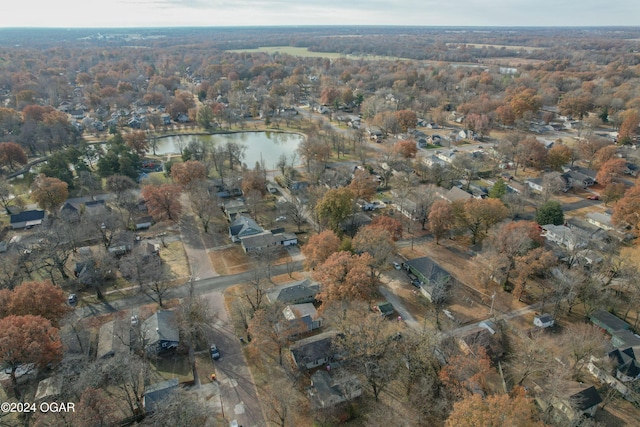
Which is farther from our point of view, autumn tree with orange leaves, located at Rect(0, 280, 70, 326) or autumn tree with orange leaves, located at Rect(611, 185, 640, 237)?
autumn tree with orange leaves, located at Rect(611, 185, 640, 237)

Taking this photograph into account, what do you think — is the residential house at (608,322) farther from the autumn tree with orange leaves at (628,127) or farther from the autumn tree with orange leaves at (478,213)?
the autumn tree with orange leaves at (628,127)

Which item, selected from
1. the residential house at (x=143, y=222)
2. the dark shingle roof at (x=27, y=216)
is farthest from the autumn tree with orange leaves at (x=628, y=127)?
the dark shingle roof at (x=27, y=216)

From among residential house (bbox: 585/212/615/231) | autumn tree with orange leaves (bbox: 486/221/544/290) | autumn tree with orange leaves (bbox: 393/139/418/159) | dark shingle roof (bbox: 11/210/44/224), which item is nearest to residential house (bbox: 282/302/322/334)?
autumn tree with orange leaves (bbox: 486/221/544/290)

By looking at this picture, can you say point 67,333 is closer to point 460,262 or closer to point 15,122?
point 460,262

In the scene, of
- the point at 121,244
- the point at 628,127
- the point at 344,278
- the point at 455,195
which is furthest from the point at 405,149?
the point at 628,127

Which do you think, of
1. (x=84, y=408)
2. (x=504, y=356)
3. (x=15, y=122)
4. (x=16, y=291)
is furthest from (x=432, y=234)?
(x=15, y=122)

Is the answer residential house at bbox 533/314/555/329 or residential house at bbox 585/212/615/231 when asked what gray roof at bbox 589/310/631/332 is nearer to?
residential house at bbox 533/314/555/329

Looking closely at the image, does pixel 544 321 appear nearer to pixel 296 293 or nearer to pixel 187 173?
pixel 296 293
